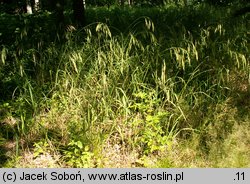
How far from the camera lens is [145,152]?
3.54m

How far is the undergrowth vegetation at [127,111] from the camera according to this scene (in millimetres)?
3518

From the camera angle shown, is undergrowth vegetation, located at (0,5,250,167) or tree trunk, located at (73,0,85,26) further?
tree trunk, located at (73,0,85,26)

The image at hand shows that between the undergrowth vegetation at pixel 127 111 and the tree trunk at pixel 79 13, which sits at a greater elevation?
the tree trunk at pixel 79 13

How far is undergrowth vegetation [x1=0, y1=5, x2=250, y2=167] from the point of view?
3518 mm

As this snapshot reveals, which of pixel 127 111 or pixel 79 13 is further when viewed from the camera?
pixel 79 13

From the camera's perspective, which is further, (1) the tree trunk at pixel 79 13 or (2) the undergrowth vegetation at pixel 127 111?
(1) the tree trunk at pixel 79 13

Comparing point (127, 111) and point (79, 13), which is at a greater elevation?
point (79, 13)

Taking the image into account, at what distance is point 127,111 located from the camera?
3.72 meters

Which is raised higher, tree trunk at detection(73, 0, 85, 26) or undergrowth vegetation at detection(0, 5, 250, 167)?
tree trunk at detection(73, 0, 85, 26)

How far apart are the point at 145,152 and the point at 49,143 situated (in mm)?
914

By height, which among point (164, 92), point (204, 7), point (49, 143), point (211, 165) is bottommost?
point (211, 165)

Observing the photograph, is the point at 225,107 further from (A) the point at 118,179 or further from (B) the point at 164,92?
(A) the point at 118,179

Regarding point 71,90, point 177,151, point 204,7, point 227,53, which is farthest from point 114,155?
point 204,7

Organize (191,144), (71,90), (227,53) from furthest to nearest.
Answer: (227,53), (71,90), (191,144)
